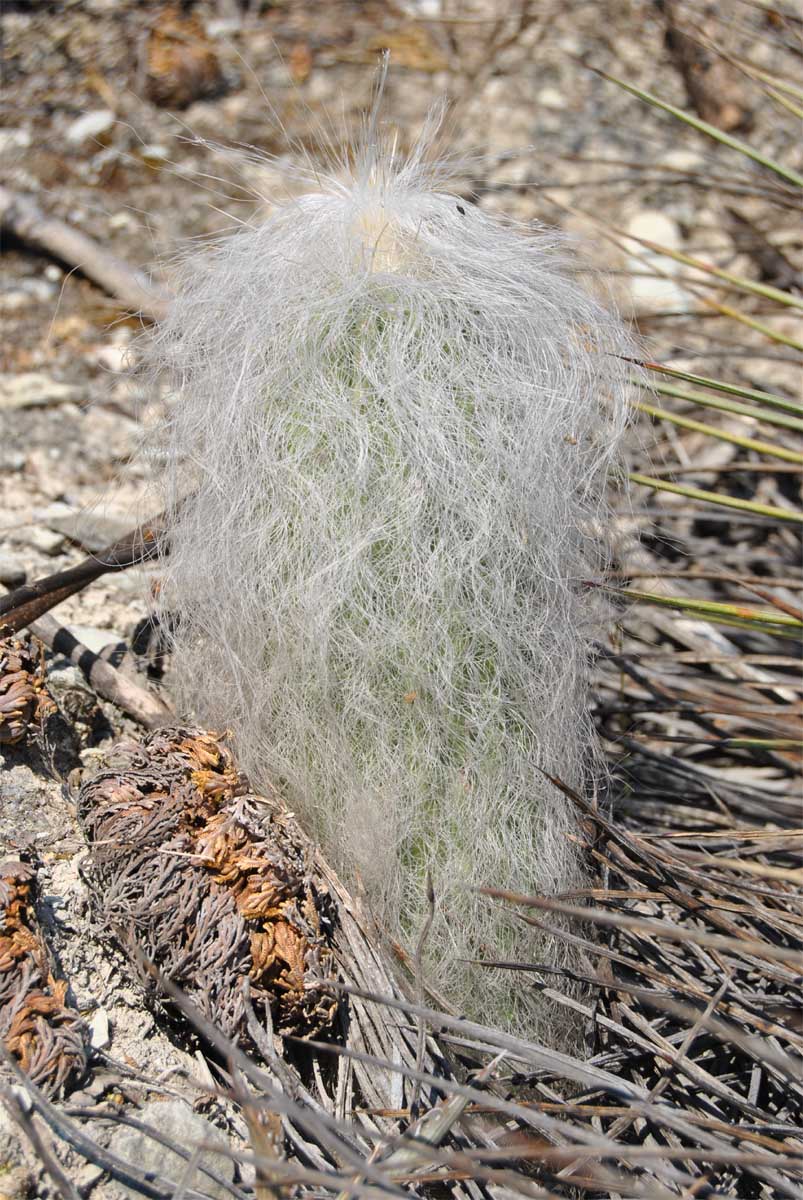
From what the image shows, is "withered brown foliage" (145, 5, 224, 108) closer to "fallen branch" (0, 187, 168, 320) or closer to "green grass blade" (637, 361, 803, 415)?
"fallen branch" (0, 187, 168, 320)

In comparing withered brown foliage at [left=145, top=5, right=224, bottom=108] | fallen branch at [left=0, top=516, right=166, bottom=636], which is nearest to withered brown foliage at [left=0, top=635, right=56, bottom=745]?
fallen branch at [left=0, top=516, right=166, bottom=636]

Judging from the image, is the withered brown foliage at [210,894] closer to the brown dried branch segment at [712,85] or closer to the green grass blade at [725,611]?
the green grass blade at [725,611]

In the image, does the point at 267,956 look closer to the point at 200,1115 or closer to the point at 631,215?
the point at 200,1115

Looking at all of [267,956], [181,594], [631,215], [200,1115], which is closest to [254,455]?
[181,594]

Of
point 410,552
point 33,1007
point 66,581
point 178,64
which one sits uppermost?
point 178,64

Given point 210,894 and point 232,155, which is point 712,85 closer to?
point 232,155

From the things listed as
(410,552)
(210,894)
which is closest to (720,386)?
(410,552)
